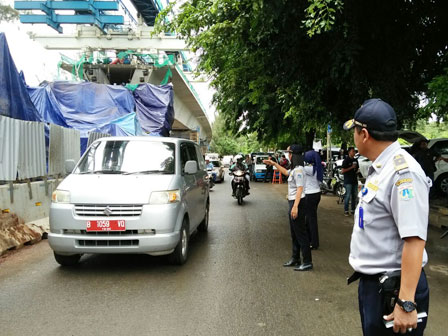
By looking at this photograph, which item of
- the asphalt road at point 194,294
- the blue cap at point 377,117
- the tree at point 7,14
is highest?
the tree at point 7,14

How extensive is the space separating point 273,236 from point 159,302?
13.2 ft

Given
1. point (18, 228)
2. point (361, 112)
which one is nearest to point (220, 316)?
point (361, 112)

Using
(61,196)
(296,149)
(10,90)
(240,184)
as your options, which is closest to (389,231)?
(296,149)

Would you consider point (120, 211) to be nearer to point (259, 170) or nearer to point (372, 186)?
point (372, 186)

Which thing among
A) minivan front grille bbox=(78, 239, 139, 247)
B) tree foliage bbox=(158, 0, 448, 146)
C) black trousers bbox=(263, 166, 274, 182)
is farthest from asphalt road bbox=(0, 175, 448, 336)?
black trousers bbox=(263, 166, 274, 182)

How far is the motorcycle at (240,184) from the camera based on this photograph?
42.1 ft

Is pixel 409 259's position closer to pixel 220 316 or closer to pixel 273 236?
pixel 220 316

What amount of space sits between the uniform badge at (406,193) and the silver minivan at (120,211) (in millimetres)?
3661

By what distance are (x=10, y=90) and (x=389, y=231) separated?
9685mm

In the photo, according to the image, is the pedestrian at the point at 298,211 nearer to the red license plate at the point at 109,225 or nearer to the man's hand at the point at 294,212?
the man's hand at the point at 294,212

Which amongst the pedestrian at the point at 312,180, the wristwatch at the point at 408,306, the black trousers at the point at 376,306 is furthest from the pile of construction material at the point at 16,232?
the wristwatch at the point at 408,306

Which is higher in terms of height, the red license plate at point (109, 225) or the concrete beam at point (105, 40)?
the concrete beam at point (105, 40)

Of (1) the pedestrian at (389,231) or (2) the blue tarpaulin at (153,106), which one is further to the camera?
(2) the blue tarpaulin at (153,106)

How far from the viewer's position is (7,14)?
33.7m
